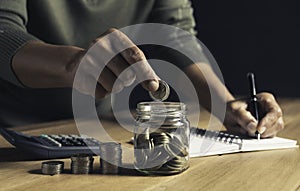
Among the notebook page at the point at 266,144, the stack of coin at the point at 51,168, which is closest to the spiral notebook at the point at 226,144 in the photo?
the notebook page at the point at 266,144

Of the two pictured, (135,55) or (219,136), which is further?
(219,136)

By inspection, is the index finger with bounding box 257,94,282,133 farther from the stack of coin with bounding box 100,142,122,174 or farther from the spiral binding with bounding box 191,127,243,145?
the stack of coin with bounding box 100,142,122,174

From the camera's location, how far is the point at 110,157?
104cm

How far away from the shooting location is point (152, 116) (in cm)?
101

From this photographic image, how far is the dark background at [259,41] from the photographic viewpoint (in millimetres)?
2637

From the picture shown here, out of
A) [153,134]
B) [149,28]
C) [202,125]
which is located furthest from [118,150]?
[149,28]

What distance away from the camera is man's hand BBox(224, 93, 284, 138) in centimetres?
137

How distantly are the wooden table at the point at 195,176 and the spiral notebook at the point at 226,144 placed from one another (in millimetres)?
26

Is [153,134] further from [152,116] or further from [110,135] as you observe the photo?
[110,135]

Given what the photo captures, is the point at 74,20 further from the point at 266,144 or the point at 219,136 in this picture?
the point at 266,144

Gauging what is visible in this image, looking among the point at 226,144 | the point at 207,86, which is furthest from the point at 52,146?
the point at 207,86

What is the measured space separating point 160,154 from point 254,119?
1.63 feet

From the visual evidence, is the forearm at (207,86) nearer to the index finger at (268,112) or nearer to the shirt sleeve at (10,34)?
the index finger at (268,112)

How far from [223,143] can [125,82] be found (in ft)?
1.00
